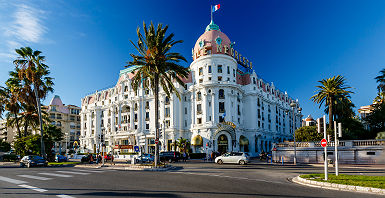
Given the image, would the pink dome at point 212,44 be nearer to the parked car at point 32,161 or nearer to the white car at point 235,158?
the white car at point 235,158

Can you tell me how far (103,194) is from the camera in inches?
415

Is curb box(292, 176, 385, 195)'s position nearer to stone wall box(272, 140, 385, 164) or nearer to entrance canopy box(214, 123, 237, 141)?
stone wall box(272, 140, 385, 164)

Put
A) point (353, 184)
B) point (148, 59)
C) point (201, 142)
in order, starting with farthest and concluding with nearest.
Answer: point (201, 142) → point (148, 59) → point (353, 184)

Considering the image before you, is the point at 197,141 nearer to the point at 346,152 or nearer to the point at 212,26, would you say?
the point at 212,26

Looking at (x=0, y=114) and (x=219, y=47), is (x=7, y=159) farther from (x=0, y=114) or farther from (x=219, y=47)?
(x=219, y=47)

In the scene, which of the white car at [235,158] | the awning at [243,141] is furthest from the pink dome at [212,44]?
the white car at [235,158]

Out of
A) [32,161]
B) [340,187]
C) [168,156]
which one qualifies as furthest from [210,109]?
[340,187]

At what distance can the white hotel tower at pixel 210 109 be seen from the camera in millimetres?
57656

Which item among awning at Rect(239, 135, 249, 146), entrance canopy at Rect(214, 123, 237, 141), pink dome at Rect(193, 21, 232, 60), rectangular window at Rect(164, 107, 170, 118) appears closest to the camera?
entrance canopy at Rect(214, 123, 237, 141)

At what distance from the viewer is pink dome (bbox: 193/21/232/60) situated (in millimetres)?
59281

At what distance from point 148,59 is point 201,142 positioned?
105 feet

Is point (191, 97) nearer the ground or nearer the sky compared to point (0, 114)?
nearer the sky

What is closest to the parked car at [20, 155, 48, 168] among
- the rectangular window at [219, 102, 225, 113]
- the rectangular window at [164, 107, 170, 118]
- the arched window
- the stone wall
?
the stone wall

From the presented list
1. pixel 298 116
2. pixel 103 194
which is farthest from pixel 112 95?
pixel 103 194
